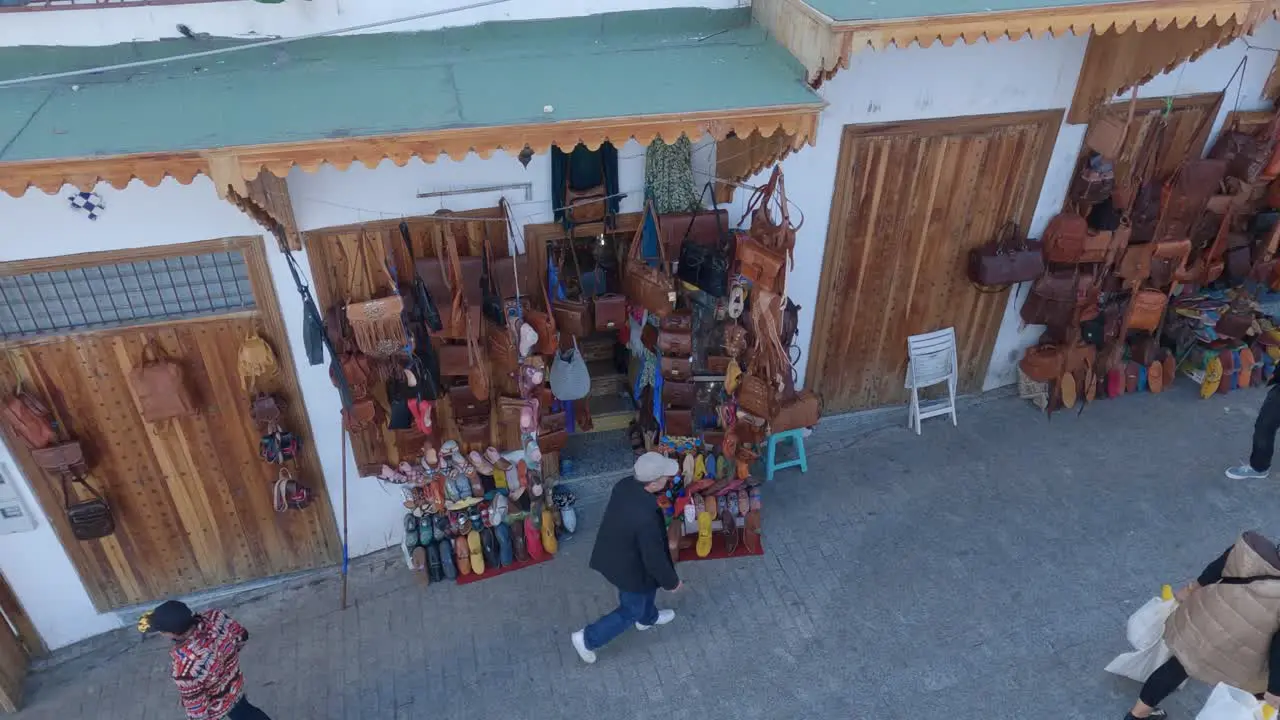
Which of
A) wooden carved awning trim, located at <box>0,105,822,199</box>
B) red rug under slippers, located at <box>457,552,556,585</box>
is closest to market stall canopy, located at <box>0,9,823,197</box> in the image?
wooden carved awning trim, located at <box>0,105,822,199</box>

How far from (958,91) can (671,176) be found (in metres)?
2.15

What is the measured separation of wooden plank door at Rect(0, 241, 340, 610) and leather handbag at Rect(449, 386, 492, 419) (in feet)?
3.27

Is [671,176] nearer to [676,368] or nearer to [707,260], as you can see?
[707,260]

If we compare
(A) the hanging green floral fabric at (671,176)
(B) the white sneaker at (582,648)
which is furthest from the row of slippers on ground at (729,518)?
(A) the hanging green floral fabric at (671,176)

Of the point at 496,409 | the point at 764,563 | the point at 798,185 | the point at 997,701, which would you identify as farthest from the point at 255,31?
the point at 997,701

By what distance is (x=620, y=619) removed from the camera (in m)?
5.36

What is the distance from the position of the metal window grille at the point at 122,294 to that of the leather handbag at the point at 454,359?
122 centimetres

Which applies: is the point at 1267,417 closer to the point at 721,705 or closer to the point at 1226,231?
the point at 1226,231

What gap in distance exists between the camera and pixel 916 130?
5965mm

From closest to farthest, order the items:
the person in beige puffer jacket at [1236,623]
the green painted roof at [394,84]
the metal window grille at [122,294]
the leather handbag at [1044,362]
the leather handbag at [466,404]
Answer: the green painted roof at [394,84]
the person in beige puffer jacket at [1236,623]
the metal window grille at [122,294]
the leather handbag at [466,404]
the leather handbag at [1044,362]

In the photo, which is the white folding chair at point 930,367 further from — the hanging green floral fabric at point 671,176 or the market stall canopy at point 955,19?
the market stall canopy at point 955,19

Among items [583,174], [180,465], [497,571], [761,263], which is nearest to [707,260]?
[761,263]

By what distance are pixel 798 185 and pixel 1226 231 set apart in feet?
12.8

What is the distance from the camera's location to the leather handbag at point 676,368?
598 cm
